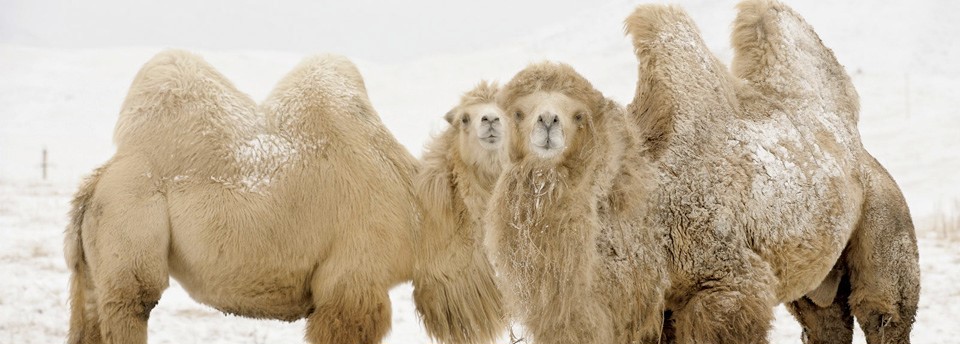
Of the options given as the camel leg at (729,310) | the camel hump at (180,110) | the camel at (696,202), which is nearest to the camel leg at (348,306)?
the camel hump at (180,110)

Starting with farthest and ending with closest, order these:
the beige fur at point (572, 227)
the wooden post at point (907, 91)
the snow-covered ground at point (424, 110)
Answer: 1. the wooden post at point (907, 91)
2. the snow-covered ground at point (424, 110)
3. the beige fur at point (572, 227)

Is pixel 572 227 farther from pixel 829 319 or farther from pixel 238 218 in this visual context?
pixel 238 218

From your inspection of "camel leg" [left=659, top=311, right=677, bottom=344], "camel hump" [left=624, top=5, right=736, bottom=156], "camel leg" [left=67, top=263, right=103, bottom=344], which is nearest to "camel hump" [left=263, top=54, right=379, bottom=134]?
"camel leg" [left=67, top=263, right=103, bottom=344]

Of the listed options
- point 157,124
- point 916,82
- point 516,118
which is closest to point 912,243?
point 516,118

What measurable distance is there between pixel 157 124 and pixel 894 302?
417 cm

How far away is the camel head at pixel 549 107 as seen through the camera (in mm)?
3672

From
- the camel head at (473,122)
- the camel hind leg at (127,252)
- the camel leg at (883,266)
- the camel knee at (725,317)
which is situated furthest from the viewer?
the camel hind leg at (127,252)

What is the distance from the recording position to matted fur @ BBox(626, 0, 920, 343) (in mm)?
4051

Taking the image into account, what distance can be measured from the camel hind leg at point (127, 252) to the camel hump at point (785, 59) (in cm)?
329

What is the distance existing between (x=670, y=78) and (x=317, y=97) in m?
2.57

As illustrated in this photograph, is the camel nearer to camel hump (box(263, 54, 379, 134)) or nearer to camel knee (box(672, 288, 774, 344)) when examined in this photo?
camel knee (box(672, 288, 774, 344))

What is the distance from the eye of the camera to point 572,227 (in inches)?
150

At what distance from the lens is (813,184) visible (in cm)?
452

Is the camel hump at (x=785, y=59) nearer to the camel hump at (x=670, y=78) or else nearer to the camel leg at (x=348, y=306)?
the camel hump at (x=670, y=78)
